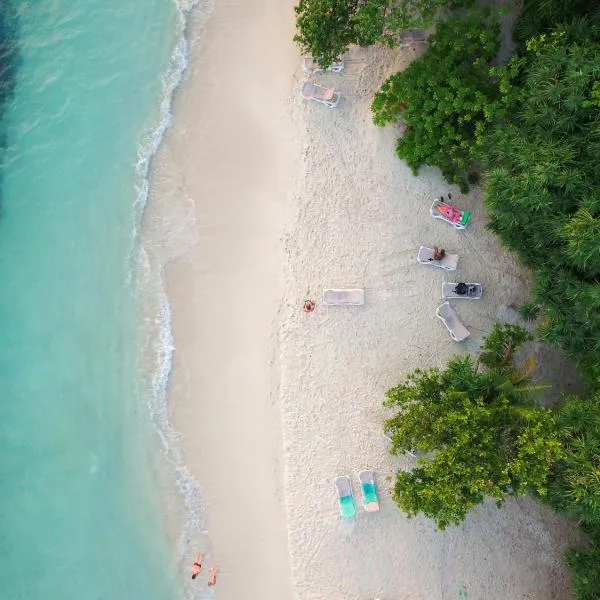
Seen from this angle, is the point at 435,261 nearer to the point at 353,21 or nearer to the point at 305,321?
the point at 305,321

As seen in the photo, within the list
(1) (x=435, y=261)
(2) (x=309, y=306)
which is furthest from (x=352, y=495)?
(1) (x=435, y=261)

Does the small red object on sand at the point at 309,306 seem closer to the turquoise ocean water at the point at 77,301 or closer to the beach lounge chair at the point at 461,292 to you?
the beach lounge chair at the point at 461,292

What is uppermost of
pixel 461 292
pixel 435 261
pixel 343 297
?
pixel 435 261

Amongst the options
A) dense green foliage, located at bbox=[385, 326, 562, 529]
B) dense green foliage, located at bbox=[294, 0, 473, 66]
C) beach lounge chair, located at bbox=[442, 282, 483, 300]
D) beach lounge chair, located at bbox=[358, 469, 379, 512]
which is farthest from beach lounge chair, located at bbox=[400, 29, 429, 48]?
beach lounge chair, located at bbox=[358, 469, 379, 512]

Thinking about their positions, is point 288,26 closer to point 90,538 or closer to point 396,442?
point 396,442

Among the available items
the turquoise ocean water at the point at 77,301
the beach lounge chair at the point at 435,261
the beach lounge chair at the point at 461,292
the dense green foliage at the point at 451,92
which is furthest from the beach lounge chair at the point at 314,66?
the beach lounge chair at the point at 461,292

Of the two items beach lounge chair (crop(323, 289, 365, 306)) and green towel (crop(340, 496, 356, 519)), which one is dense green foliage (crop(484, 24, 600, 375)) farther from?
green towel (crop(340, 496, 356, 519))
